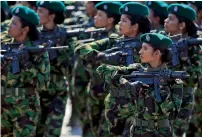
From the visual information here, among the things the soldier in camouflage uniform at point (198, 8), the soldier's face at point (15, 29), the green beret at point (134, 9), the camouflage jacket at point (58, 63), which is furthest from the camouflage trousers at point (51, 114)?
the soldier in camouflage uniform at point (198, 8)

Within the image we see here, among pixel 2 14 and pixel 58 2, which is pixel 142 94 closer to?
pixel 58 2

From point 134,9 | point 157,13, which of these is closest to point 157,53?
point 134,9

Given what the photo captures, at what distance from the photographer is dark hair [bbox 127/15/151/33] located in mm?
9750

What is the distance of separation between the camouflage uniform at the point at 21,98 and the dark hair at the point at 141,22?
118cm

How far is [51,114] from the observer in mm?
10703

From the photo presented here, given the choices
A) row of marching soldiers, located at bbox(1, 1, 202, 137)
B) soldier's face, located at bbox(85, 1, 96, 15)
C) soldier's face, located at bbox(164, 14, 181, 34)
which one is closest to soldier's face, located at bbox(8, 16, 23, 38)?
row of marching soldiers, located at bbox(1, 1, 202, 137)

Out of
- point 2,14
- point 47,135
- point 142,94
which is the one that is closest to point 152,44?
point 142,94

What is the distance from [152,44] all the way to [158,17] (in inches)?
122

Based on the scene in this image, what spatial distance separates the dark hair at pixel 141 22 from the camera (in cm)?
975

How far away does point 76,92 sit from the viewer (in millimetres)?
12086

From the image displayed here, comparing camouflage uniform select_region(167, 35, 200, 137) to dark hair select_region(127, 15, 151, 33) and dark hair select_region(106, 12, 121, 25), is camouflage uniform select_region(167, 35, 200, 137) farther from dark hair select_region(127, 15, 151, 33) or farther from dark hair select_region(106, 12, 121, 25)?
dark hair select_region(106, 12, 121, 25)

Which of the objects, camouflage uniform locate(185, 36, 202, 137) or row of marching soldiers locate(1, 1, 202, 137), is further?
camouflage uniform locate(185, 36, 202, 137)

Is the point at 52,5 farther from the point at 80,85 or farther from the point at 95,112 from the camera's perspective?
the point at 95,112

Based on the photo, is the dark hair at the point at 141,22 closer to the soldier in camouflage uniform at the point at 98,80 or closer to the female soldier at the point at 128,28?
the female soldier at the point at 128,28
